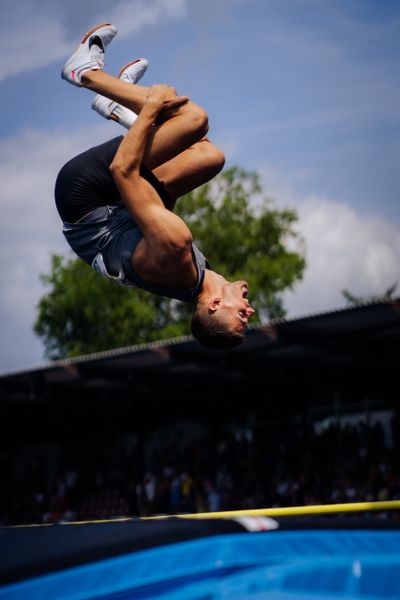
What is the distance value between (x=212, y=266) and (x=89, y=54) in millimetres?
25399

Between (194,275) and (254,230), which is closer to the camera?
(194,275)

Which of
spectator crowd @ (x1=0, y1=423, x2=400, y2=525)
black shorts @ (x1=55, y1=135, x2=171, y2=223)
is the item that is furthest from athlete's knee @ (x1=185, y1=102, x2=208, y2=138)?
spectator crowd @ (x1=0, y1=423, x2=400, y2=525)

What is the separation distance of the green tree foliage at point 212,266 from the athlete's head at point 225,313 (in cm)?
2423

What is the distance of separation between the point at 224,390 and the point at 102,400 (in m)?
3.06

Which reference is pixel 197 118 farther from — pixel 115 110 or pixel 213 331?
pixel 213 331

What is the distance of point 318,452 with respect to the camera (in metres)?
16.6

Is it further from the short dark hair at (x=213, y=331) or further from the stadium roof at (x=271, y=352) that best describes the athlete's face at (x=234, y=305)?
the stadium roof at (x=271, y=352)

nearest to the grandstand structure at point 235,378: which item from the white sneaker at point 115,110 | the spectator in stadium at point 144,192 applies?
the spectator in stadium at point 144,192

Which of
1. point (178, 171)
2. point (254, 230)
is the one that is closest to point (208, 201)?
point (254, 230)

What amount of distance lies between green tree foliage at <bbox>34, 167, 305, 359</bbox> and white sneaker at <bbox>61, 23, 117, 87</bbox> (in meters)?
24.2

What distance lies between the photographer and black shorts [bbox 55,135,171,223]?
4.36m

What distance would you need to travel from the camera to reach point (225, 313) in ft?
14.5

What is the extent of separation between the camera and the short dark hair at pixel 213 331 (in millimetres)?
4414

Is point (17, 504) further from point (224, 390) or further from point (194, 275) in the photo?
point (194, 275)
